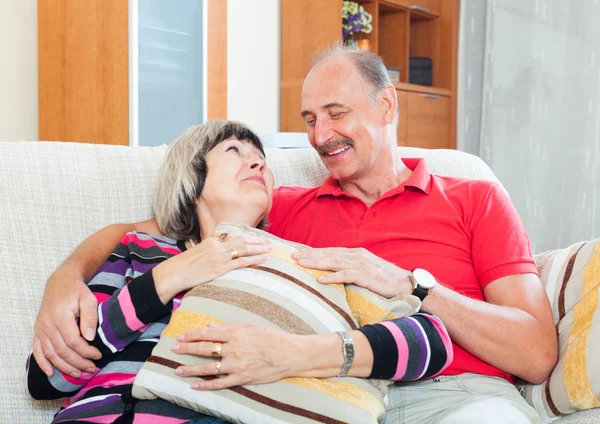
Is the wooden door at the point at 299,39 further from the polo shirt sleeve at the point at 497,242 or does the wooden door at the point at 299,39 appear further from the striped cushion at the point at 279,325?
the striped cushion at the point at 279,325

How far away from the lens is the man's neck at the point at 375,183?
183 centimetres

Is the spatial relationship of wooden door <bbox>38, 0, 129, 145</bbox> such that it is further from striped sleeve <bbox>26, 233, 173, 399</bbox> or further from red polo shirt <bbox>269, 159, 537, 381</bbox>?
striped sleeve <bbox>26, 233, 173, 399</bbox>

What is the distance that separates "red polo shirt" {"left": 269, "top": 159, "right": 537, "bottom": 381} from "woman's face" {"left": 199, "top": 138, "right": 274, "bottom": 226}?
257mm

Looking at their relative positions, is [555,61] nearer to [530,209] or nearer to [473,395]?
[530,209]

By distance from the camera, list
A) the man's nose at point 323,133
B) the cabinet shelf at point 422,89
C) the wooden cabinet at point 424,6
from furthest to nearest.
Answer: the wooden cabinet at point 424,6
the cabinet shelf at point 422,89
the man's nose at point 323,133

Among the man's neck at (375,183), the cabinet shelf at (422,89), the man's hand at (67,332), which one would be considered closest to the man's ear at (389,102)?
the man's neck at (375,183)

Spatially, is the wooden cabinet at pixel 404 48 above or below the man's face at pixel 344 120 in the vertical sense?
above

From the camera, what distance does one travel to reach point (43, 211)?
Answer: 4.91 feet

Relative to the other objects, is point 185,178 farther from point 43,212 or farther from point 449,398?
point 449,398

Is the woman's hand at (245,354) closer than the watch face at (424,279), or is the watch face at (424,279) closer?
the woman's hand at (245,354)

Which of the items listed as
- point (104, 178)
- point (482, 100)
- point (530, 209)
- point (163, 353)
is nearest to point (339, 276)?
point (163, 353)

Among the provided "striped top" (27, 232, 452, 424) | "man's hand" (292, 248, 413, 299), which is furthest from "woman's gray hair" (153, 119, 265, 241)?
"man's hand" (292, 248, 413, 299)

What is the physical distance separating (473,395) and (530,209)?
274 centimetres

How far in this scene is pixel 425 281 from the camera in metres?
1.42
